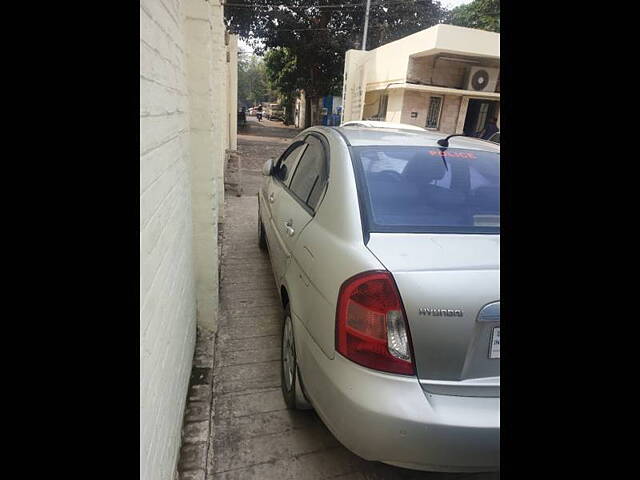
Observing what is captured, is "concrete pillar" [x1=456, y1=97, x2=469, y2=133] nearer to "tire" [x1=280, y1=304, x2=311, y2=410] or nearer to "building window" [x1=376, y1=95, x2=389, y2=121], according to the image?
"building window" [x1=376, y1=95, x2=389, y2=121]

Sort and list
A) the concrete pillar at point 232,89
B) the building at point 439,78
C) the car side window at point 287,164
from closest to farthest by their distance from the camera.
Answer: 1. the car side window at point 287,164
2. the concrete pillar at point 232,89
3. the building at point 439,78

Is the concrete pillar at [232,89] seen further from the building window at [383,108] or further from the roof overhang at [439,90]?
the building window at [383,108]

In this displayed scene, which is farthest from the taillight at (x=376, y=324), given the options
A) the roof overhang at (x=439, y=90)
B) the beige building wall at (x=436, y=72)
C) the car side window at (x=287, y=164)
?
the beige building wall at (x=436, y=72)

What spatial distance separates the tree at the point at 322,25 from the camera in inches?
846

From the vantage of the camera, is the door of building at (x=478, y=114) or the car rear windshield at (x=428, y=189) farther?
the door of building at (x=478, y=114)

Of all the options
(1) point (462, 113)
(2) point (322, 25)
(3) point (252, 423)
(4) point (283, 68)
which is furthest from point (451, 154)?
(4) point (283, 68)

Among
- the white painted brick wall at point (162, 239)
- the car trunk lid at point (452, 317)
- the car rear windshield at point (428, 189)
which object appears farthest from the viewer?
the car rear windshield at point (428, 189)

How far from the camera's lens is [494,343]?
1639 millimetres

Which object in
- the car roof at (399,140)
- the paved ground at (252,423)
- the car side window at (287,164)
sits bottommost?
the paved ground at (252,423)

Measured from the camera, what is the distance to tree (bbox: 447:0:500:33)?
2464 centimetres

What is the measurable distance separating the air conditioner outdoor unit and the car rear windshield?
14742 mm
